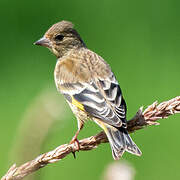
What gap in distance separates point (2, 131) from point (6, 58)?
1517 mm

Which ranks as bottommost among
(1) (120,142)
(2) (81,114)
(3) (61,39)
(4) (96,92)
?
(1) (120,142)

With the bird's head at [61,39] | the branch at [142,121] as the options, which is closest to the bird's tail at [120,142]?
the branch at [142,121]

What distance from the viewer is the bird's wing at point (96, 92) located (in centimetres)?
316

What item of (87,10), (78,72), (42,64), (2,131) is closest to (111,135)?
(78,72)

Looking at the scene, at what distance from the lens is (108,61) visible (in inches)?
279

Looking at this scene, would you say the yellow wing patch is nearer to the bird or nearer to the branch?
the bird

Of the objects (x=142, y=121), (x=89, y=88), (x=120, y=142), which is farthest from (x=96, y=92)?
(x=142, y=121)

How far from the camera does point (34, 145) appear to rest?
109 centimetres

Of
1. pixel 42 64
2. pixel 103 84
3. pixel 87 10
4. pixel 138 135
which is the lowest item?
pixel 138 135

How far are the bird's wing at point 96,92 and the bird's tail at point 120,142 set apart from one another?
0.05 metres

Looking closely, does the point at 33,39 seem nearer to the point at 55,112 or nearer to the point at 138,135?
the point at 138,135

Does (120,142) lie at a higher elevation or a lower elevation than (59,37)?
lower

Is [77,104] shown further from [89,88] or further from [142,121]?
[142,121]

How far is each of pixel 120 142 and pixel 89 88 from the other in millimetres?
629
